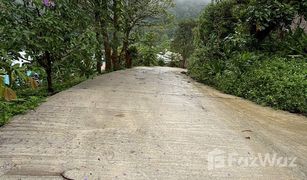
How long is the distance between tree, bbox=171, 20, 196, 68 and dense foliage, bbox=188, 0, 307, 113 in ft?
39.2

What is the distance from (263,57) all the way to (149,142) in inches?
214

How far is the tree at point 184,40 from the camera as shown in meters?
23.2

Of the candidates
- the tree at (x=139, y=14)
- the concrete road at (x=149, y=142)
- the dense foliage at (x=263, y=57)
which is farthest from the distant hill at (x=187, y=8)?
the concrete road at (x=149, y=142)

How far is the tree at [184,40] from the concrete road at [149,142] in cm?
1842

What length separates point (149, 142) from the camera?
3.47 m

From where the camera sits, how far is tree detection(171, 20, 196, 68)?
23172 mm

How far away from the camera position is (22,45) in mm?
5164

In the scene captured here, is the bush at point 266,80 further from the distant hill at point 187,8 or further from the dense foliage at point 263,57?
the distant hill at point 187,8

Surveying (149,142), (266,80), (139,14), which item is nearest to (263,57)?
(266,80)

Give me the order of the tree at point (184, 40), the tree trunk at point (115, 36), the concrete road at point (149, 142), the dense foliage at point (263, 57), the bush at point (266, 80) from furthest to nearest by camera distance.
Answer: the tree at point (184, 40)
the tree trunk at point (115, 36)
the dense foliage at point (263, 57)
the bush at point (266, 80)
the concrete road at point (149, 142)

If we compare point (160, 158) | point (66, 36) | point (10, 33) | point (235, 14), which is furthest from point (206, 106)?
point (235, 14)

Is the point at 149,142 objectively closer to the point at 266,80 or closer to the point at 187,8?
the point at 266,80

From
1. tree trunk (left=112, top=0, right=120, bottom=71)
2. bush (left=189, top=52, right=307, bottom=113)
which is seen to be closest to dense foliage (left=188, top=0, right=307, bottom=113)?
bush (left=189, top=52, right=307, bottom=113)

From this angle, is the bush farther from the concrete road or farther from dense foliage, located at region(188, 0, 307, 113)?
the concrete road
